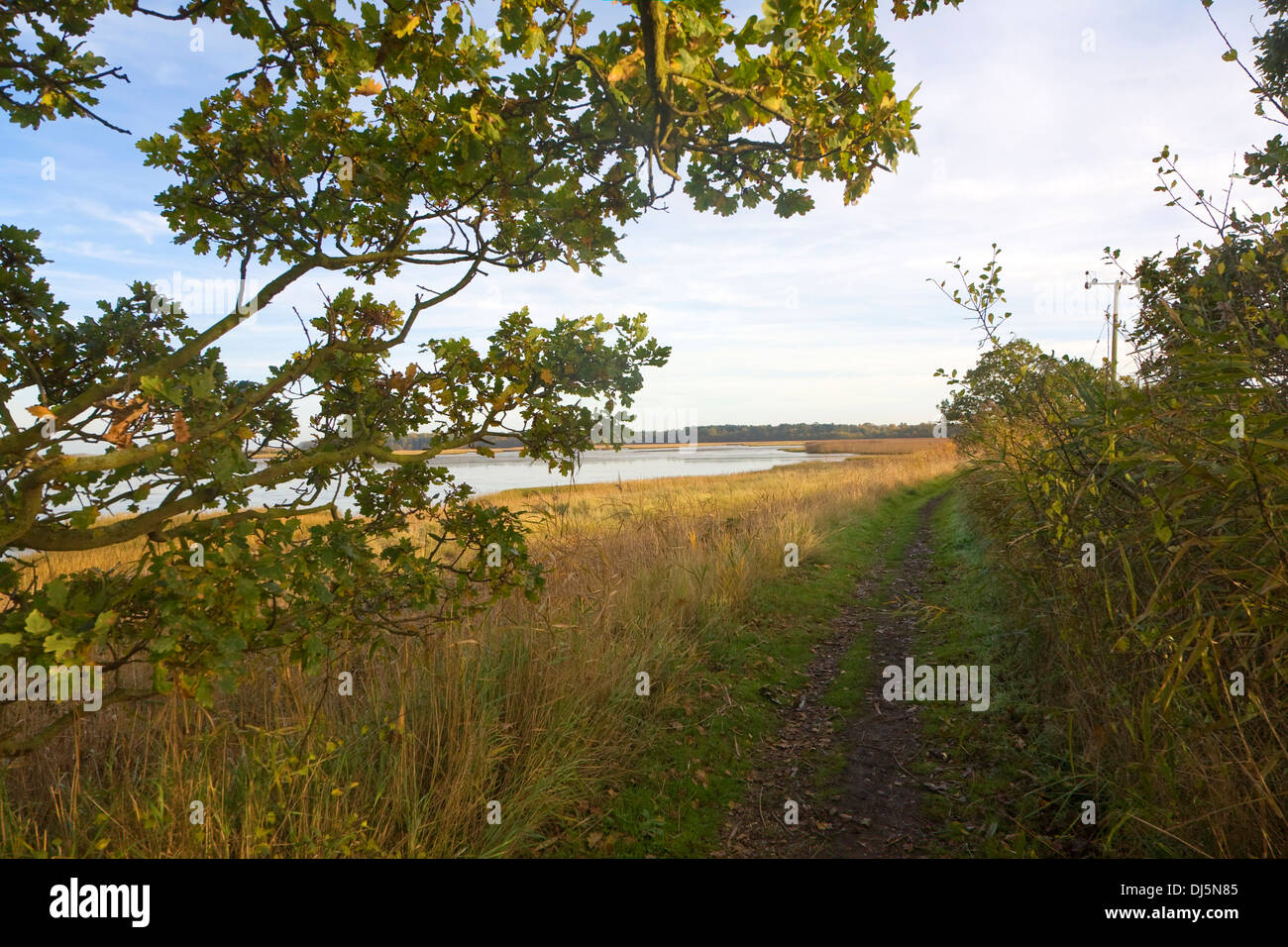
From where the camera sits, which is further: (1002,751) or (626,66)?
(1002,751)

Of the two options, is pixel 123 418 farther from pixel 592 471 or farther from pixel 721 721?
pixel 592 471

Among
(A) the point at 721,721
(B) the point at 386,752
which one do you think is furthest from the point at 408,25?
(A) the point at 721,721

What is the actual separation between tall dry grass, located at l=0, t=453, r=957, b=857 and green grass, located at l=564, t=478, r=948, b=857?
0.21 metres

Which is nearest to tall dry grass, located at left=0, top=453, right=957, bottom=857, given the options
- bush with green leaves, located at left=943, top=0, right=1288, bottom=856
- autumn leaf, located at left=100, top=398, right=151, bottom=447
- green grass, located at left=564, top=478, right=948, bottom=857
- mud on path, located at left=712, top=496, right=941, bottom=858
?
green grass, located at left=564, top=478, right=948, bottom=857

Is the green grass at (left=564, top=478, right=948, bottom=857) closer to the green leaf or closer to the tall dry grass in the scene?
the tall dry grass

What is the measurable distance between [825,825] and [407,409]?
3795 mm

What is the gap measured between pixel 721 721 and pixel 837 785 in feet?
3.46

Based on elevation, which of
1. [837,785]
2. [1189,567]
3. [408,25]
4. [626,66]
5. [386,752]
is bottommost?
[837,785]

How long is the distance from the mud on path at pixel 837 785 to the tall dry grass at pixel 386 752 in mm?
977

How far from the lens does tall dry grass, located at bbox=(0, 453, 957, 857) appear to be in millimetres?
2979

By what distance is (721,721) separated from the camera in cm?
534

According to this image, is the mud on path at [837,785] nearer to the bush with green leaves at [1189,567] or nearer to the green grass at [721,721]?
the green grass at [721,721]
